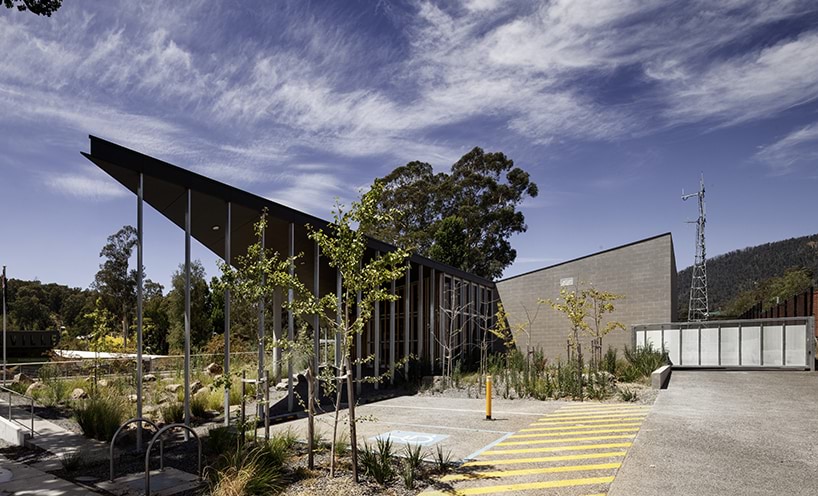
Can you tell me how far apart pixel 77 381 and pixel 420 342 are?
35.1ft

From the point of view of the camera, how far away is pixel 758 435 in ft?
31.0

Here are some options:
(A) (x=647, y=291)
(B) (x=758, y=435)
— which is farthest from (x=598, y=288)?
(B) (x=758, y=435)

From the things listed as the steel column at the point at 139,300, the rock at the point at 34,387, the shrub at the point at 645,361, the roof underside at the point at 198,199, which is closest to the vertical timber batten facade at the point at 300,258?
the roof underside at the point at 198,199

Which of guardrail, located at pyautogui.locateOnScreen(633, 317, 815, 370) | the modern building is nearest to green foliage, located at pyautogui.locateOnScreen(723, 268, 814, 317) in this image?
the modern building

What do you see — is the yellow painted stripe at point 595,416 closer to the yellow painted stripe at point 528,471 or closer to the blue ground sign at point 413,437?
the blue ground sign at point 413,437

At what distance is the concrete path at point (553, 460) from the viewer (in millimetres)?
6710

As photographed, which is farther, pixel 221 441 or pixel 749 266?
pixel 749 266

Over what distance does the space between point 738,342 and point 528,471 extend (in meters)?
18.1

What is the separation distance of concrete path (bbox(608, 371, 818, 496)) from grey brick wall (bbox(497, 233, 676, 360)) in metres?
10.3

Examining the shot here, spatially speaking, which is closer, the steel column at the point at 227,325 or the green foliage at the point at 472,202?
the steel column at the point at 227,325

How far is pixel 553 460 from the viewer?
7.97m

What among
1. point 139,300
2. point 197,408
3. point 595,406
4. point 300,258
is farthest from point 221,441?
point 595,406

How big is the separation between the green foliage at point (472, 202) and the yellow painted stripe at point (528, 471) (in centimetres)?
3728

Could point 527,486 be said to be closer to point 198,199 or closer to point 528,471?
point 528,471
